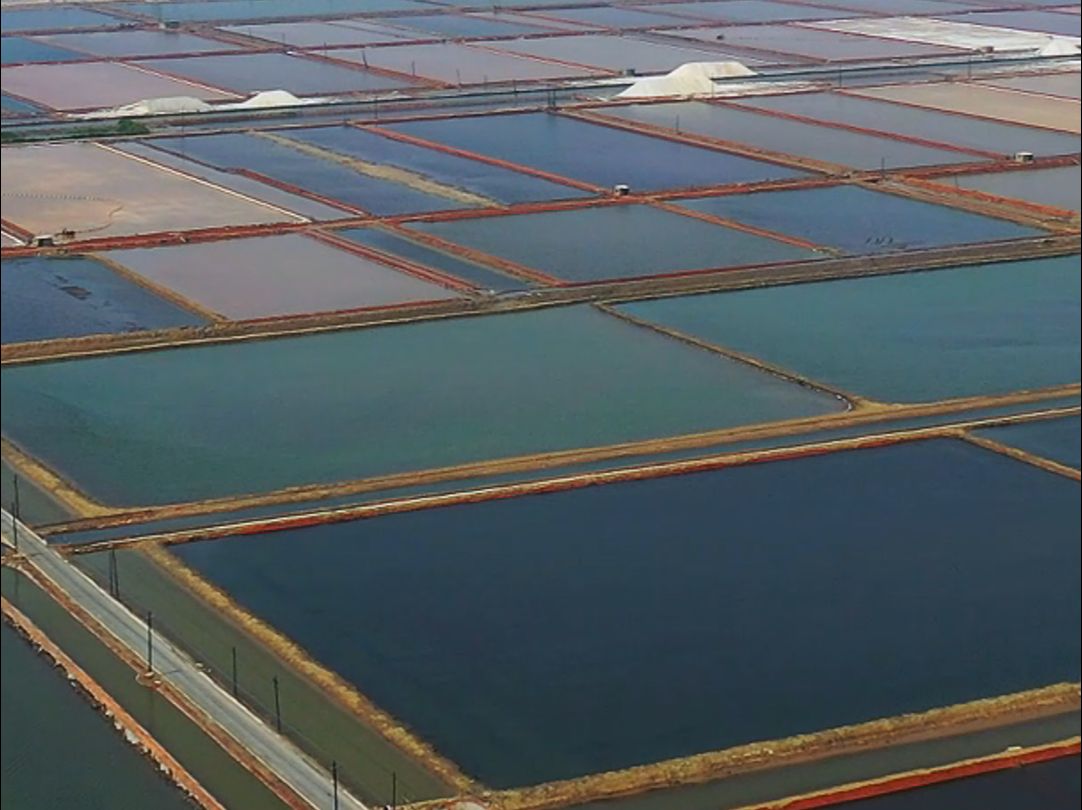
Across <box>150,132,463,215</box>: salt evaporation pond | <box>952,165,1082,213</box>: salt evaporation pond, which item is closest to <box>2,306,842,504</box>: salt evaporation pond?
<box>150,132,463,215</box>: salt evaporation pond

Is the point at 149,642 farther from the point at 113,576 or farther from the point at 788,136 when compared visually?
the point at 788,136

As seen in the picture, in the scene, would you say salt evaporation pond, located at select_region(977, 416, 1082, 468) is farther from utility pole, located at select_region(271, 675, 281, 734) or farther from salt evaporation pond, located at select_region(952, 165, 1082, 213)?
salt evaporation pond, located at select_region(952, 165, 1082, 213)

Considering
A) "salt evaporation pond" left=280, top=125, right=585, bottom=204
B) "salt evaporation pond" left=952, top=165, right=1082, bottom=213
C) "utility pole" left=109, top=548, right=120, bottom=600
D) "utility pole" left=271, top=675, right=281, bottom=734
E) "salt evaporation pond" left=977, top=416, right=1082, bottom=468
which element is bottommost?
"salt evaporation pond" left=280, top=125, right=585, bottom=204

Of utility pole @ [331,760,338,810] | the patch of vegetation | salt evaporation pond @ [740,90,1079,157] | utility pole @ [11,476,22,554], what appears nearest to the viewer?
utility pole @ [331,760,338,810]

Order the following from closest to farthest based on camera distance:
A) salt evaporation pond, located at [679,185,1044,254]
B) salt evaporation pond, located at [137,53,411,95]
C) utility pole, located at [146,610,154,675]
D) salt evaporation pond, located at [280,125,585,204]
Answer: utility pole, located at [146,610,154,675] < salt evaporation pond, located at [679,185,1044,254] < salt evaporation pond, located at [280,125,585,204] < salt evaporation pond, located at [137,53,411,95]

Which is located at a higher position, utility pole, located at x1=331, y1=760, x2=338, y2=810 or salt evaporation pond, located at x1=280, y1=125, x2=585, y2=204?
utility pole, located at x1=331, y1=760, x2=338, y2=810

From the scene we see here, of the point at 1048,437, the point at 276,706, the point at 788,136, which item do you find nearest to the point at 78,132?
the point at 788,136

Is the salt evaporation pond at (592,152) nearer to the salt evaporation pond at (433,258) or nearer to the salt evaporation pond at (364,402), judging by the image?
the salt evaporation pond at (433,258)
